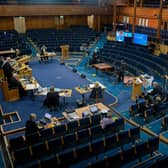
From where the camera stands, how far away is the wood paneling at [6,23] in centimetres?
2662

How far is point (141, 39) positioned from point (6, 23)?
611 inches

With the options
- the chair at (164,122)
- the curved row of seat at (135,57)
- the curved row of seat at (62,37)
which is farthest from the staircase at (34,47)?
the chair at (164,122)

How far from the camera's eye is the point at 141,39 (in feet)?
68.0

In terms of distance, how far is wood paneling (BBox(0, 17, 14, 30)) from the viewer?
1048 inches

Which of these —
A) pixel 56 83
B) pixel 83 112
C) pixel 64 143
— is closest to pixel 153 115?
pixel 83 112

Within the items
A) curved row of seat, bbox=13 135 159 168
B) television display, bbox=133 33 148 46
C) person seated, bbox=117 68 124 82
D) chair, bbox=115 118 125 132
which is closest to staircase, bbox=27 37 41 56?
television display, bbox=133 33 148 46

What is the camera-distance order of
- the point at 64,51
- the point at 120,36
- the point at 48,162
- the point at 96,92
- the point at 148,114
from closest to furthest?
the point at 48,162 < the point at 148,114 < the point at 96,92 < the point at 64,51 < the point at 120,36

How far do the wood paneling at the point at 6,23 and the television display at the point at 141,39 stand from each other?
567 inches

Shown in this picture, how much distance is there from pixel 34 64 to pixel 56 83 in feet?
18.9

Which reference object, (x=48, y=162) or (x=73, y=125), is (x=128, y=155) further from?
(x=73, y=125)

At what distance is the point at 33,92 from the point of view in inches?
534

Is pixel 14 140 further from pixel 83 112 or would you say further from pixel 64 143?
pixel 83 112

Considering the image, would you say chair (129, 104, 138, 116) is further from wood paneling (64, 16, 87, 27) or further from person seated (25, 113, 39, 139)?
wood paneling (64, 16, 87, 27)

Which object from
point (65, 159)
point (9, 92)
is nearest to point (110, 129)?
point (65, 159)
